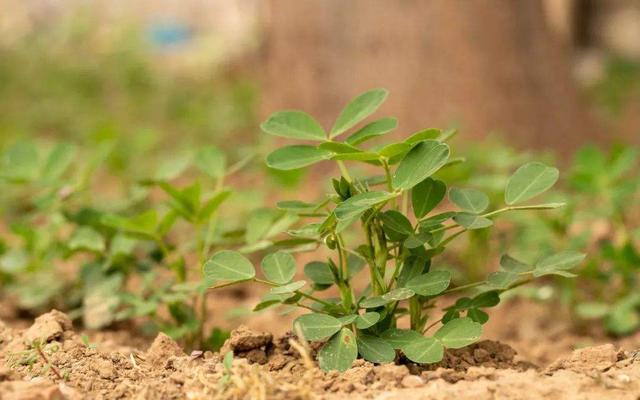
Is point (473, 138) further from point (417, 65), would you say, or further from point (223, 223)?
point (223, 223)

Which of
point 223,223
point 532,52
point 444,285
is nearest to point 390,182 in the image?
point 444,285

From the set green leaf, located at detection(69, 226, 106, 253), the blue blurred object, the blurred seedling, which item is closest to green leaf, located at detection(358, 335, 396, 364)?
the blurred seedling

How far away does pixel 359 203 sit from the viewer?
158 centimetres

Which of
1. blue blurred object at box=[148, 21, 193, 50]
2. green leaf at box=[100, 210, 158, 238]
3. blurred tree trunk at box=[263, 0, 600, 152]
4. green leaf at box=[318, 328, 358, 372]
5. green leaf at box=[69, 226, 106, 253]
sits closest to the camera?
green leaf at box=[318, 328, 358, 372]

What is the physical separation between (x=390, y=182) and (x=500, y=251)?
3.96ft

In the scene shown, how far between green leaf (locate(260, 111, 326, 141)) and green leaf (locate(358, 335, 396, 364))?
16.4 inches

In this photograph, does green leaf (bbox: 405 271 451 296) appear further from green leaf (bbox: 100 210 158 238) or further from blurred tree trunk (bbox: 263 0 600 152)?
blurred tree trunk (bbox: 263 0 600 152)

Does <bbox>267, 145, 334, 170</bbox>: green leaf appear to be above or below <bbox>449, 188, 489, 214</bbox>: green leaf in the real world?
above

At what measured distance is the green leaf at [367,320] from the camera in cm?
161

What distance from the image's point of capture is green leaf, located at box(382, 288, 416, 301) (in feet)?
5.23

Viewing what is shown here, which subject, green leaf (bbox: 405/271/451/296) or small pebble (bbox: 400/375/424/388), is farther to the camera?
green leaf (bbox: 405/271/451/296)

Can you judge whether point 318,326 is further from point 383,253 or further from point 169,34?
point 169,34

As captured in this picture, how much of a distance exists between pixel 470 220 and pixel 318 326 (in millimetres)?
353

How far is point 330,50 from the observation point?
13.1 feet
